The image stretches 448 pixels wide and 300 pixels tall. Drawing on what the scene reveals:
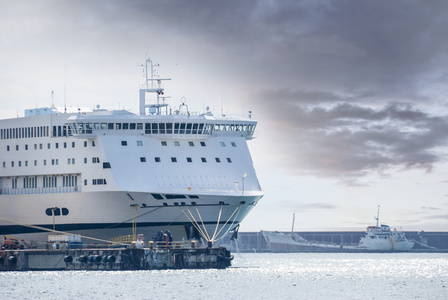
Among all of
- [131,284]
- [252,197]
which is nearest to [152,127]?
[252,197]

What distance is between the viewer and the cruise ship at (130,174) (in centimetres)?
7200

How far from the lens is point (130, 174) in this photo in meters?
72.1

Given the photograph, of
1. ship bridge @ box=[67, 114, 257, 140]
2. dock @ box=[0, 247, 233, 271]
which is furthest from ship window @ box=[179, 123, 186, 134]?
dock @ box=[0, 247, 233, 271]

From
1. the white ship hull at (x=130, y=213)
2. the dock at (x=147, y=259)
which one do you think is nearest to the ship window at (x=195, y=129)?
→ the white ship hull at (x=130, y=213)

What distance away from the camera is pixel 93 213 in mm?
74062

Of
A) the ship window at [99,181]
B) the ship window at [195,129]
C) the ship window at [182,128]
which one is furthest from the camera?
the ship window at [195,129]

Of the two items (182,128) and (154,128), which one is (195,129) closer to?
(182,128)

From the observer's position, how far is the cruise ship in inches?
2835

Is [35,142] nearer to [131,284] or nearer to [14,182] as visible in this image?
[14,182]

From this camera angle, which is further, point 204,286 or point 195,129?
point 195,129

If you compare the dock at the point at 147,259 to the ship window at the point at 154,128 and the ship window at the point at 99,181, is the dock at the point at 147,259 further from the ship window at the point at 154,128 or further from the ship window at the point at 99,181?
the ship window at the point at 154,128

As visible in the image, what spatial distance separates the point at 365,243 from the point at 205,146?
125 m

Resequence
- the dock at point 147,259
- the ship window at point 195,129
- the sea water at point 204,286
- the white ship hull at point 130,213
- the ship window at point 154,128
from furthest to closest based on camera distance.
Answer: the ship window at point 195,129 → the ship window at point 154,128 → the white ship hull at point 130,213 → the dock at point 147,259 → the sea water at point 204,286

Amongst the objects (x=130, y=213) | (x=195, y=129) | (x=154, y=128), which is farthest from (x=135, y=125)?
(x=130, y=213)
